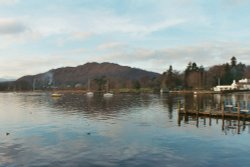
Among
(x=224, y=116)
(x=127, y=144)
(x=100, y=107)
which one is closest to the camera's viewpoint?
(x=127, y=144)

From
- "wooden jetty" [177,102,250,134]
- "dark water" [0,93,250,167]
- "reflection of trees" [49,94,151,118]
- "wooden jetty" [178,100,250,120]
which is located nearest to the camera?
"dark water" [0,93,250,167]

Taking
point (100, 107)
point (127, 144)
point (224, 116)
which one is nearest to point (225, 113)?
point (224, 116)

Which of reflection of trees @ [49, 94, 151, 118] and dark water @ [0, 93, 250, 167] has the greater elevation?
reflection of trees @ [49, 94, 151, 118]

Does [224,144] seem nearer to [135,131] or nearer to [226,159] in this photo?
[226,159]

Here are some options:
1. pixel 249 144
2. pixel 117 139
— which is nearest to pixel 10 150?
pixel 117 139

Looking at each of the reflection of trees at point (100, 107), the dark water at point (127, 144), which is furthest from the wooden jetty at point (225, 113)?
the reflection of trees at point (100, 107)

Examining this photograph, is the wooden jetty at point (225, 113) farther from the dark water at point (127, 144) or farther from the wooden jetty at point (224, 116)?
the dark water at point (127, 144)

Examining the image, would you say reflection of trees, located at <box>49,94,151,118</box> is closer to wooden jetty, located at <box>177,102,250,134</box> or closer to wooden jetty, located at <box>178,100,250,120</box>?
wooden jetty, located at <box>177,102,250,134</box>

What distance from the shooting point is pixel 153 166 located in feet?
115

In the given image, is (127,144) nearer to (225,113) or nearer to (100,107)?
(225,113)

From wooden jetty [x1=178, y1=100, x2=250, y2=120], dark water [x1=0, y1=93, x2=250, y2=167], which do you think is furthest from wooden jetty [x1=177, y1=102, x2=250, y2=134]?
dark water [x1=0, y1=93, x2=250, y2=167]

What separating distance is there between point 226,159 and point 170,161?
6695 millimetres

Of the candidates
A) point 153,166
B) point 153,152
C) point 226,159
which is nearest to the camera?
point 153,166

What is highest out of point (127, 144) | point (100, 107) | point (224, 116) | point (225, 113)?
point (225, 113)
